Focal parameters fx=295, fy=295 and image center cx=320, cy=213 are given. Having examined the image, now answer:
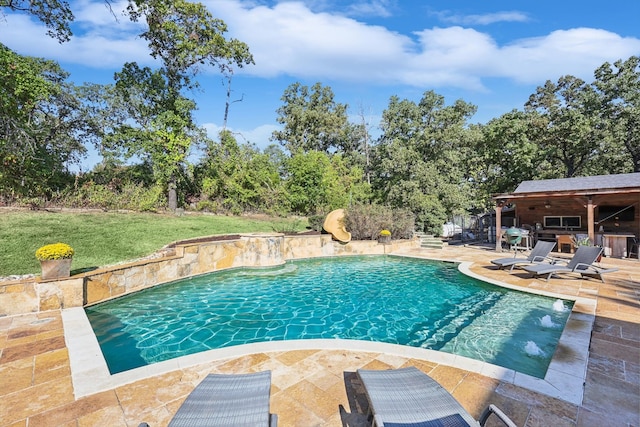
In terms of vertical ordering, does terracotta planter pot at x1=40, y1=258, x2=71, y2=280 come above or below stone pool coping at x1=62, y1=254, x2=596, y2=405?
above

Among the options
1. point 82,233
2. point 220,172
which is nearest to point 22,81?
point 82,233

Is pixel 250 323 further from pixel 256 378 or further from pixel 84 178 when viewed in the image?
pixel 84 178

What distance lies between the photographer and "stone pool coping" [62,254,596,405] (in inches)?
115

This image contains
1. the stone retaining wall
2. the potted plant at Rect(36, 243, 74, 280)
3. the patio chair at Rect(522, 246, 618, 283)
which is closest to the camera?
the stone retaining wall

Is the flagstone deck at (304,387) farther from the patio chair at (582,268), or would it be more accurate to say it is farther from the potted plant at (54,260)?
the patio chair at (582,268)

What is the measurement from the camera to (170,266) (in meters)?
8.15

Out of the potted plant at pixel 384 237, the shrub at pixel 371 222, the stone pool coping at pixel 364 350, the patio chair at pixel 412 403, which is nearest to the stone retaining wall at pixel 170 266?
the potted plant at pixel 384 237

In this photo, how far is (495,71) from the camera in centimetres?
1791

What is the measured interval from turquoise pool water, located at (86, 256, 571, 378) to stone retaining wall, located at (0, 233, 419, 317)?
1.14ft

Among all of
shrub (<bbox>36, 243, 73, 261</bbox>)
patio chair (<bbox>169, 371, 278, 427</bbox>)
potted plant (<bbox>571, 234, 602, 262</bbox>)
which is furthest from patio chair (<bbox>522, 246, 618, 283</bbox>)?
shrub (<bbox>36, 243, 73, 261</bbox>)

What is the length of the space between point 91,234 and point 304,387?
31.2 feet

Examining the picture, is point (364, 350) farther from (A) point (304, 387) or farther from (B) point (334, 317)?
(B) point (334, 317)

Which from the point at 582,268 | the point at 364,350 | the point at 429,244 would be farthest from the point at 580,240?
the point at 364,350

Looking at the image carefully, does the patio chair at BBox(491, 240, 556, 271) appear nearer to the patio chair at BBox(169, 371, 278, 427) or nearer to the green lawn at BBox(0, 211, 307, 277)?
the patio chair at BBox(169, 371, 278, 427)
